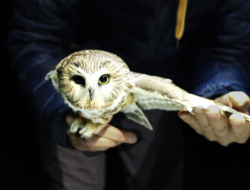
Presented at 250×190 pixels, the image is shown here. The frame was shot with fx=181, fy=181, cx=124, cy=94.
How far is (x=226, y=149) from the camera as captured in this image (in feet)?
2.99

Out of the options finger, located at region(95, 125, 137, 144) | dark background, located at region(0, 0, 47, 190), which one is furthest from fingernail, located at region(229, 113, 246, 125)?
dark background, located at region(0, 0, 47, 190)

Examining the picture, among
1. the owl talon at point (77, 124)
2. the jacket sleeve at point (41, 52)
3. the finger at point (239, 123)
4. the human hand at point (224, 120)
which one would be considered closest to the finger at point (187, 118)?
the human hand at point (224, 120)

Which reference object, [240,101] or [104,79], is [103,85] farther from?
[240,101]

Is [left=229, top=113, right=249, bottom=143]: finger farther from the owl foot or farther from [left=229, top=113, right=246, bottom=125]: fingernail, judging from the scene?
the owl foot

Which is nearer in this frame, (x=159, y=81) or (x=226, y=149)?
(x=159, y=81)

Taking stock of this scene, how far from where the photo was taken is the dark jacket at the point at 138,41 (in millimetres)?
712

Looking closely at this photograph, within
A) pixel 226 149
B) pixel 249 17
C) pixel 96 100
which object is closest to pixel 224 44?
pixel 249 17

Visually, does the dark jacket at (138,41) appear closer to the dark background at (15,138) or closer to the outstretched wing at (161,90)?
the dark background at (15,138)

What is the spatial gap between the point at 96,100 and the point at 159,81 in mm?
159

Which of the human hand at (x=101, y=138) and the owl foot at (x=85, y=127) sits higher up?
the owl foot at (x=85, y=127)

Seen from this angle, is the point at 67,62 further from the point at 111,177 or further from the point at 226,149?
the point at 226,149

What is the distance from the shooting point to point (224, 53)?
0.81 m

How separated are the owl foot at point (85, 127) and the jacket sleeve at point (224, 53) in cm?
42

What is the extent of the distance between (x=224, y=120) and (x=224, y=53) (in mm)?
474
